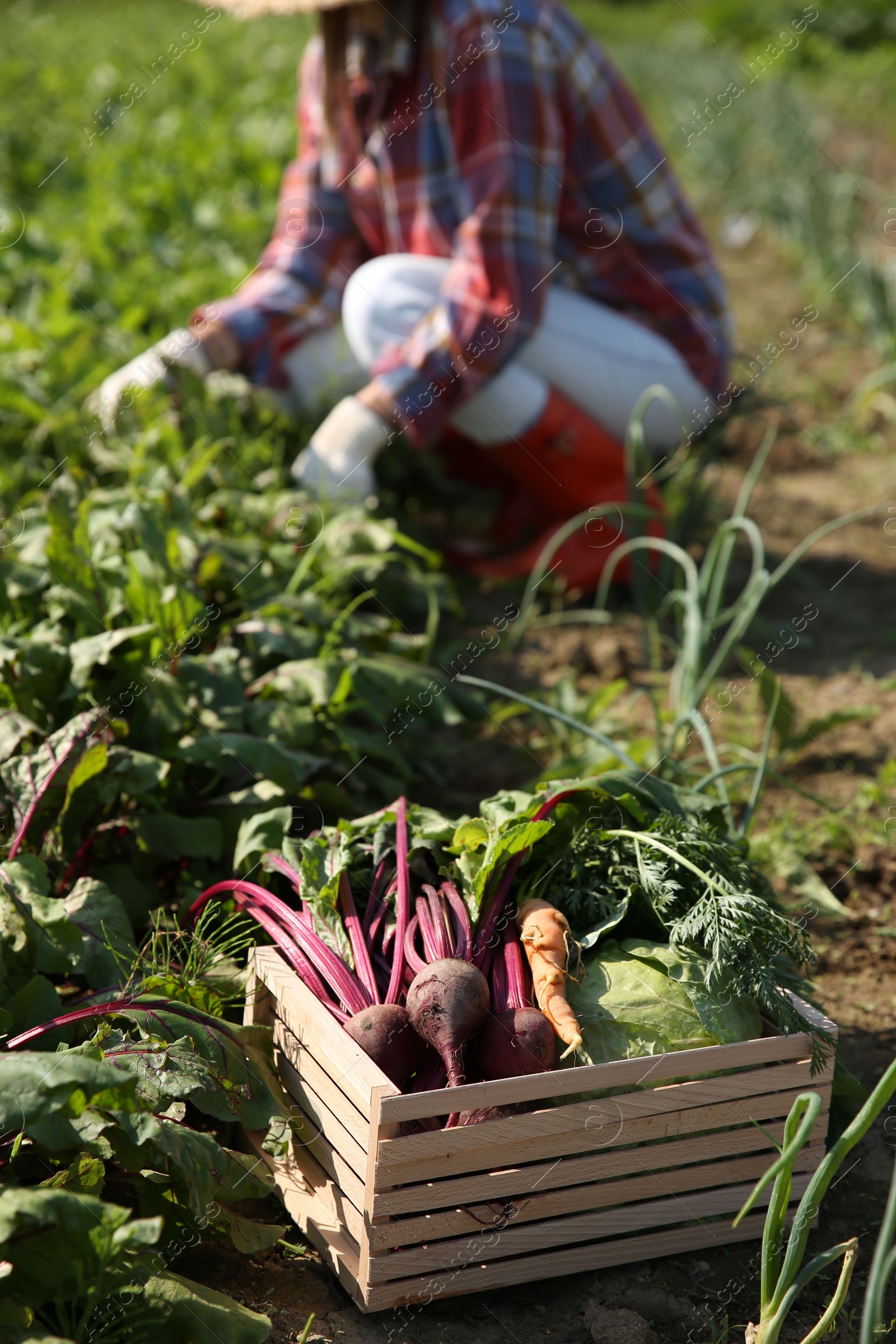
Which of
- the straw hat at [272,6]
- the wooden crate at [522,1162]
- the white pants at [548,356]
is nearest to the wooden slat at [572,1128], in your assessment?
the wooden crate at [522,1162]

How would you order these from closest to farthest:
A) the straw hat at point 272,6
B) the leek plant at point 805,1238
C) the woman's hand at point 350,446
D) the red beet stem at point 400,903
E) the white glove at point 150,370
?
the leek plant at point 805,1238 < the red beet stem at point 400,903 < the straw hat at point 272,6 < the woman's hand at point 350,446 < the white glove at point 150,370

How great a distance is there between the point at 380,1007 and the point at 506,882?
0.86 ft

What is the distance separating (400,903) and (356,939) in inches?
3.0

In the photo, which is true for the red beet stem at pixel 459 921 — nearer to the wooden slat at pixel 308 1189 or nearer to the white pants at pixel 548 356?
the wooden slat at pixel 308 1189

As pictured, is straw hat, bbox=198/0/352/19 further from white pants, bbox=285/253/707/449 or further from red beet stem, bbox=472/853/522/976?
red beet stem, bbox=472/853/522/976

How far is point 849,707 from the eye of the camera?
266 centimetres

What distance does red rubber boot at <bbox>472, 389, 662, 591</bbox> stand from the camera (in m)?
3.07

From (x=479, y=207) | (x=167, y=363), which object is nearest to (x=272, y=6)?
(x=479, y=207)

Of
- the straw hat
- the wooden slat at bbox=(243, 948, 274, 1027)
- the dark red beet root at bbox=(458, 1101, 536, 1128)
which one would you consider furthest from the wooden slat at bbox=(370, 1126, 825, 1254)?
the straw hat

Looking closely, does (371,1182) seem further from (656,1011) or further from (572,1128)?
(656,1011)

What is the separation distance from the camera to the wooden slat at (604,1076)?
1.30 m

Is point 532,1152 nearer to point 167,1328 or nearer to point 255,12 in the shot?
point 167,1328

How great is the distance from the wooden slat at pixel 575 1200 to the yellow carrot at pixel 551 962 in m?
0.18

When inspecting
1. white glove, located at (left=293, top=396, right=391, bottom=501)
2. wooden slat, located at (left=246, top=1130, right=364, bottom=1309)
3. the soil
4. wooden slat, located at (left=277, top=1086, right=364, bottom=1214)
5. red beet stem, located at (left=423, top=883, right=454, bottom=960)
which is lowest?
the soil
